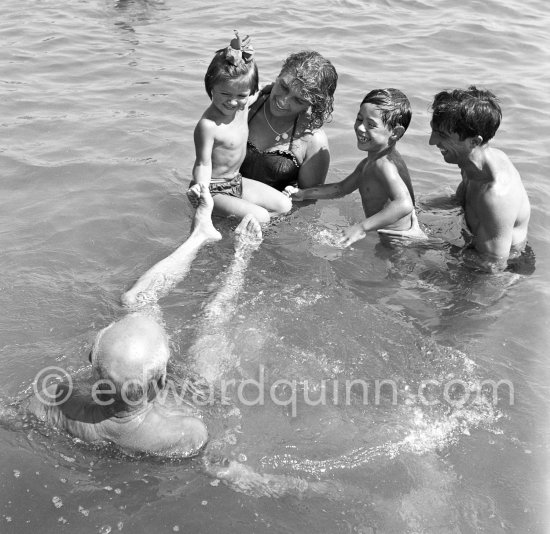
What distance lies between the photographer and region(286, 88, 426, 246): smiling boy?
473 centimetres

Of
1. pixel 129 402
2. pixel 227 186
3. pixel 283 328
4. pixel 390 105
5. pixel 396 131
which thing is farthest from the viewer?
pixel 227 186

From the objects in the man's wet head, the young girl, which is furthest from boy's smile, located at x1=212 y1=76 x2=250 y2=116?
the man's wet head

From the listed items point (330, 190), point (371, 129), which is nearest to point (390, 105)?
point (371, 129)

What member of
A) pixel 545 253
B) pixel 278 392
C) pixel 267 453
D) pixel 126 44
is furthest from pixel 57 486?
pixel 126 44

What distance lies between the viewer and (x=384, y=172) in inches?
192

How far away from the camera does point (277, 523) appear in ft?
9.46

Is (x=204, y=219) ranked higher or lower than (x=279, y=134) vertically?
lower

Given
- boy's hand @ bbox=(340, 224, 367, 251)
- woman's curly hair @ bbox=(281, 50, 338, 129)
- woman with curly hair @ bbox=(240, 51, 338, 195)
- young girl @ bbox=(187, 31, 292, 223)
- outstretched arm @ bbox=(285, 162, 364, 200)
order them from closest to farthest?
young girl @ bbox=(187, 31, 292, 223), boy's hand @ bbox=(340, 224, 367, 251), woman's curly hair @ bbox=(281, 50, 338, 129), woman with curly hair @ bbox=(240, 51, 338, 195), outstretched arm @ bbox=(285, 162, 364, 200)

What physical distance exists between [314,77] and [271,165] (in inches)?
32.7

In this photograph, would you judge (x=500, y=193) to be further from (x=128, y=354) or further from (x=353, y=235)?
(x=128, y=354)

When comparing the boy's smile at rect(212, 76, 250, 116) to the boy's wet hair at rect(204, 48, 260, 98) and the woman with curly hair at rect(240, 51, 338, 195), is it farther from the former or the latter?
the woman with curly hair at rect(240, 51, 338, 195)

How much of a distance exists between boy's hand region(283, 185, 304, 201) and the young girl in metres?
0.07

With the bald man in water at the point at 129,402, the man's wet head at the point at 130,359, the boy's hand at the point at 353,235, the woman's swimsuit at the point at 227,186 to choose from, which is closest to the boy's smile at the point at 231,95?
the woman's swimsuit at the point at 227,186

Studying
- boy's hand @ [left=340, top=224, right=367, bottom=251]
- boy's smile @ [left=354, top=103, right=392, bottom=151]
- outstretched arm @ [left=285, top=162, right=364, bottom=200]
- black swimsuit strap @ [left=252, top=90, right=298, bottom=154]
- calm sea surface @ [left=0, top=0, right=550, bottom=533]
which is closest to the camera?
calm sea surface @ [left=0, top=0, right=550, bottom=533]
